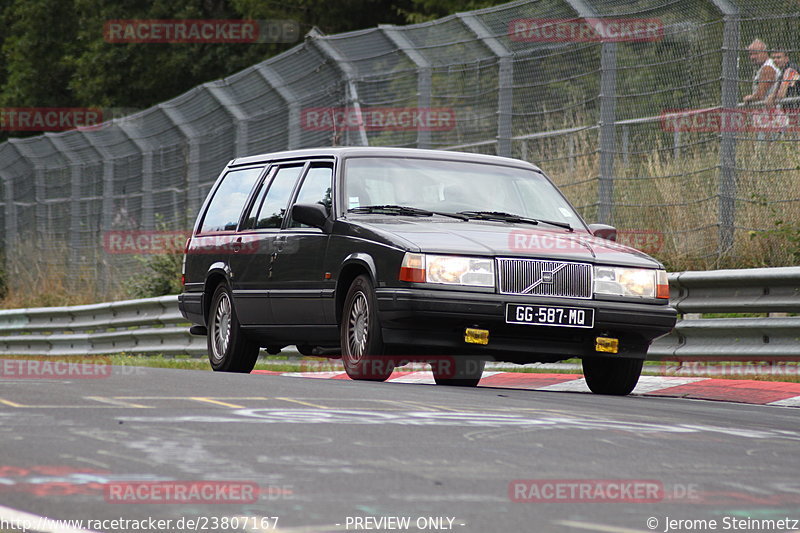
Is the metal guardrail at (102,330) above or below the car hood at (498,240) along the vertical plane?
below

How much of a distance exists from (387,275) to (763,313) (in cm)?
347

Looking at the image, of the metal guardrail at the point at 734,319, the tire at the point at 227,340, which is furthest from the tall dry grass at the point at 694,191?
the tire at the point at 227,340

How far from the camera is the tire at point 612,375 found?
1055 centimetres

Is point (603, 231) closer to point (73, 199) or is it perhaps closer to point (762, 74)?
point (762, 74)

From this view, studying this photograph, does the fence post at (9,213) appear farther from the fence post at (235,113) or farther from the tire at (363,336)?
the tire at (363,336)

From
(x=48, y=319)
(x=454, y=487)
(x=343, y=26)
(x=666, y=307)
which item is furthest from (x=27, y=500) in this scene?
(x=343, y=26)

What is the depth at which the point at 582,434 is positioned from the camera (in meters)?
6.59

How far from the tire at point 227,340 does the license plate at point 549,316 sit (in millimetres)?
3127

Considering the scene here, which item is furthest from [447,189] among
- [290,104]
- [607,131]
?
[290,104]

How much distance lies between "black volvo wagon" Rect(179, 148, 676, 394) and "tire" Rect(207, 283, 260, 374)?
0.01 meters

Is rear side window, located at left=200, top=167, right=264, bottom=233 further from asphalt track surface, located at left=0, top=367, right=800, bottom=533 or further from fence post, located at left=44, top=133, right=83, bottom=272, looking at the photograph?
fence post, located at left=44, top=133, right=83, bottom=272

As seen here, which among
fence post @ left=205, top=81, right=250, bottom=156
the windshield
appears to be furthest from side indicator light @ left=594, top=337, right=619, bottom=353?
fence post @ left=205, top=81, right=250, bottom=156

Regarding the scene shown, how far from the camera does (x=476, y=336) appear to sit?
9.62 m

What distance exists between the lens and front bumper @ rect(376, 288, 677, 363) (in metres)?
9.60
